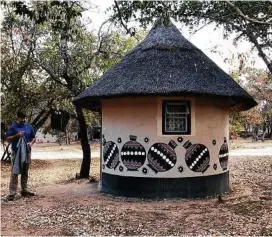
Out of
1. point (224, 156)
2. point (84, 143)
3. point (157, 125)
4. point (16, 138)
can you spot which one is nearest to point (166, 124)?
point (157, 125)

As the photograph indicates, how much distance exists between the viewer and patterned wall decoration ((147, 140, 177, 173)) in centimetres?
1028

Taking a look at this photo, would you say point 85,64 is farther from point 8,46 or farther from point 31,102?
point 8,46

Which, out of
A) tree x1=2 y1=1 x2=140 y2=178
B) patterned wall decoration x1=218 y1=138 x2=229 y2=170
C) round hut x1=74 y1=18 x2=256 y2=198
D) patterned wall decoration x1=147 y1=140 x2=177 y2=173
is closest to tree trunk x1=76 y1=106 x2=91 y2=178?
tree x1=2 y1=1 x2=140 y2=178

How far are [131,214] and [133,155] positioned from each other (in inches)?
92.1

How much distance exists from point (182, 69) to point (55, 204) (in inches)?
181

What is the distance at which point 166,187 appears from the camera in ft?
33.7

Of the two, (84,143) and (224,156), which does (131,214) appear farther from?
(84,143)

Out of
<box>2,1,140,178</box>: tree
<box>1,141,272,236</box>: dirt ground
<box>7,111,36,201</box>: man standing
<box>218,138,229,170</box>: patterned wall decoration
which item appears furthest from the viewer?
<box>2,1,140,178</box>: tree

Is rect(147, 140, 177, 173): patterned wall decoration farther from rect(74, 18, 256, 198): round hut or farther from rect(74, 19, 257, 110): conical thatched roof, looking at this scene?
rect(74, 19, 257, 110): conical thatched roof

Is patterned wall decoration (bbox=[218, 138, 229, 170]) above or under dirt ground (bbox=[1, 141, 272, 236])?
above

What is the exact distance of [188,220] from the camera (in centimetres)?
783

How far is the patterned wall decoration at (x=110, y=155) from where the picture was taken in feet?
35.6

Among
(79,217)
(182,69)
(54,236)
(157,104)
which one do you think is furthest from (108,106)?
(54,236)

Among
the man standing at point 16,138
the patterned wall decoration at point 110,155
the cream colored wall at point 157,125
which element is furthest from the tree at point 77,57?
the man standing at point 16,138
